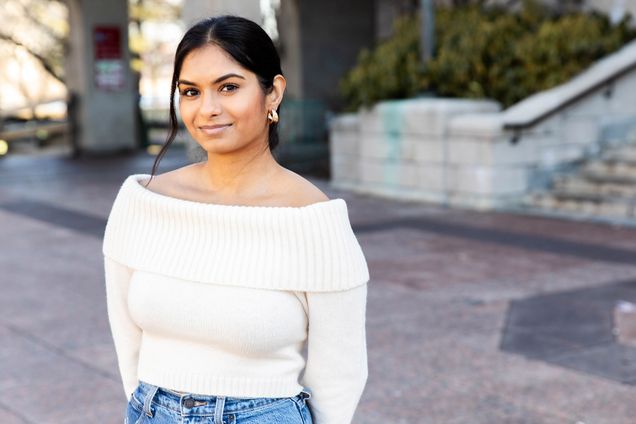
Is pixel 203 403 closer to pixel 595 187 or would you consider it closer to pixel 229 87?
pixel 229 87

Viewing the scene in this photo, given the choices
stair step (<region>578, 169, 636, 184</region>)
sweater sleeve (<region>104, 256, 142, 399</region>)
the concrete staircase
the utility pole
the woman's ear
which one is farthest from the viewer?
the utility pole

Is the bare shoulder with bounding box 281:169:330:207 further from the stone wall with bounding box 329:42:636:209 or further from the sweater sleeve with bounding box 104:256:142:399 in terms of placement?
the stone wall with bounding box 329:42:636:209

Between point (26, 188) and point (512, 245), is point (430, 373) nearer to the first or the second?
point (512, 245)

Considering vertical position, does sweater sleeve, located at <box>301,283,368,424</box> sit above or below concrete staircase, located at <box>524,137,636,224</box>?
above

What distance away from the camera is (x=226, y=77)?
2.42m

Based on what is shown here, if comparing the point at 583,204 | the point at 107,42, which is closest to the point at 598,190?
the point at 583,204

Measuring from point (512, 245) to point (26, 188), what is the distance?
28.2 feet

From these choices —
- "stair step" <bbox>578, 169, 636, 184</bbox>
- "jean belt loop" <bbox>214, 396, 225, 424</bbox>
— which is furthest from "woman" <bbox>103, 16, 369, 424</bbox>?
"stair step" <bbox>578, 169, 636, 184</bbox>

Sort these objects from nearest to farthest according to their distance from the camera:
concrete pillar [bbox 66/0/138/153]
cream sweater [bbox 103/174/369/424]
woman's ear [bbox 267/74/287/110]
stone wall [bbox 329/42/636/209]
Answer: cream sweater [bbox 103/174/369/424]
woman's ear [bbox 267/74/287/110]
stone wall [bbox 329/42/636/209]
concrete pillar [bbox 66/0/138/153]

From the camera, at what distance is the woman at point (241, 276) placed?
94.7 inches

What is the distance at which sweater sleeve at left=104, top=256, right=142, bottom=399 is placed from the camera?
2645mm

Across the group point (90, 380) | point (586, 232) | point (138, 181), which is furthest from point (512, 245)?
point (138, 181)

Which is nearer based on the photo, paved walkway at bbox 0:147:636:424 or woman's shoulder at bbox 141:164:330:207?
woman's shoulder at bbox 141:164:330:207

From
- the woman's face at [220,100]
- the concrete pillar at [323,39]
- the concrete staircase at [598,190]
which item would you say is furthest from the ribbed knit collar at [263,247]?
the concrete pillar at [323,39]
